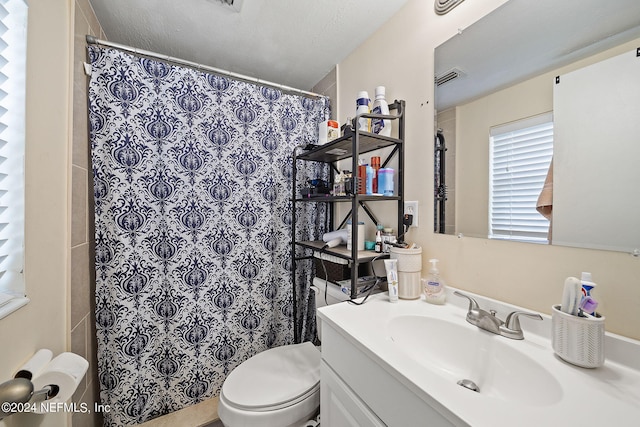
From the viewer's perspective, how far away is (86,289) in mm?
1043

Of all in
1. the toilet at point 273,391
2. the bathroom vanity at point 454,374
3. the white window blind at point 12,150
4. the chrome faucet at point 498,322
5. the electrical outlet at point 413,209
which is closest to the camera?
the bathroom vanity at point 454,374

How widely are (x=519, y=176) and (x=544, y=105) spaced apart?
8.2 inches

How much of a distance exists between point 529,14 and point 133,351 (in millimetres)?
2110

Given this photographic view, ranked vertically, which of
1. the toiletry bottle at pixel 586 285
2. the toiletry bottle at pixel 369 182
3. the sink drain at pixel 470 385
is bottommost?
the sink drain at pixel 470 385

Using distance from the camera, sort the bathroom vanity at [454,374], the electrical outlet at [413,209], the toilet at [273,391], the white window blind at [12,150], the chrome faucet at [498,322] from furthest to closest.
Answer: the electrical outlet at [413,209]
the toilet at [273,391]
the chrome faucet at [498,322]
the white window blind at [12,150]
the bathroom vanity at [454,374]

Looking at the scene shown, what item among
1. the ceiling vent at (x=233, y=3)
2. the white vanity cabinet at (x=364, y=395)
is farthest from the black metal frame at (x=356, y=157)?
the ceiling vent at (x=233, y=3)

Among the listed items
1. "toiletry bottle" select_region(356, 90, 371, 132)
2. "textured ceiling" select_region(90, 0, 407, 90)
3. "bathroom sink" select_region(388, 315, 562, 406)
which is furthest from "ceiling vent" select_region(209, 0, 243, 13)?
"bathroom sink" select_region(388, 315, 562, 406)

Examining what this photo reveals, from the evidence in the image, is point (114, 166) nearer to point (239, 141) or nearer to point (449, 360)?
point (239, 141)

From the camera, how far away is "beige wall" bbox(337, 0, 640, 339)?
57 centimetres

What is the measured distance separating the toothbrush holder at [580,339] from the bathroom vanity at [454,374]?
0.02 meters

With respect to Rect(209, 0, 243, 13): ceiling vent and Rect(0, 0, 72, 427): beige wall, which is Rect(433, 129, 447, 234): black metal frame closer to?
Rect(209, 0, 243, 13): ceiling vent

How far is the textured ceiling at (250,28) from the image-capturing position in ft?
3.54

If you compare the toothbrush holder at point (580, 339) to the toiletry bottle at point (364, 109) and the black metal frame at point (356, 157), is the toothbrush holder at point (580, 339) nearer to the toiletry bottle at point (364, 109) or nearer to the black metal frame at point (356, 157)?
the black metal frame at point (356, 157)

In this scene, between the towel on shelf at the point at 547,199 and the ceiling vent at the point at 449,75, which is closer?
the towel on shelf at the point at 547,199
